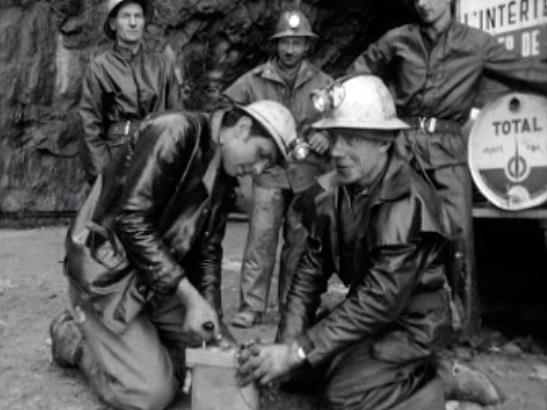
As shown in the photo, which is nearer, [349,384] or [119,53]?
[349,384]

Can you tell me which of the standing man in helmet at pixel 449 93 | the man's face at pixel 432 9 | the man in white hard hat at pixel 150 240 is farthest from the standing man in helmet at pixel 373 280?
the man's face at pixel 432 9

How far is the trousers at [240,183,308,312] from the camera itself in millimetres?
4777

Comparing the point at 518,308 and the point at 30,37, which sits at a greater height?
the point at 30,37

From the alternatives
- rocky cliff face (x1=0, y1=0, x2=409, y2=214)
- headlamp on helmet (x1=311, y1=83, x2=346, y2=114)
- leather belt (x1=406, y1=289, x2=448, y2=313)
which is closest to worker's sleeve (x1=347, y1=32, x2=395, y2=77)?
headlamp on helmet (x1=311, y1=83, x2=346, y2=114)

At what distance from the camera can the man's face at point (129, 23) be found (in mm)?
5418

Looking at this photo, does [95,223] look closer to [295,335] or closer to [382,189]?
[295,335]

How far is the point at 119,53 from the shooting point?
5520mm

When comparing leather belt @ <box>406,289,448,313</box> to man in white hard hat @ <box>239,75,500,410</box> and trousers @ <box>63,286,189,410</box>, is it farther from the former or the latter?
trousers @ <box>63,286,189,410</box>

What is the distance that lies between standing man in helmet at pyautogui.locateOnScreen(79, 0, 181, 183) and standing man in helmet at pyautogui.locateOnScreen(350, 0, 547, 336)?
1863 millimetres

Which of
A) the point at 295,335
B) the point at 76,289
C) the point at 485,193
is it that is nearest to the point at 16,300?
the point at 76,289

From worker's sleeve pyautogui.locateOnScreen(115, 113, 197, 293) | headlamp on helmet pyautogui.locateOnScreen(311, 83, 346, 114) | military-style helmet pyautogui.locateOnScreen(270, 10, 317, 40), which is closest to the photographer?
headlamp on helmet pyautogui.locateOnScreen(311, 83, 346, 114)

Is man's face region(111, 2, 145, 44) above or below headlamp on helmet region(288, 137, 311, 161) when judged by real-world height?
above

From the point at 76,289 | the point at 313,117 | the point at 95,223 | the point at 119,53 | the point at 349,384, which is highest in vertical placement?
the point at 119,53

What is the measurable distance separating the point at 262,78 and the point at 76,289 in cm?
256
